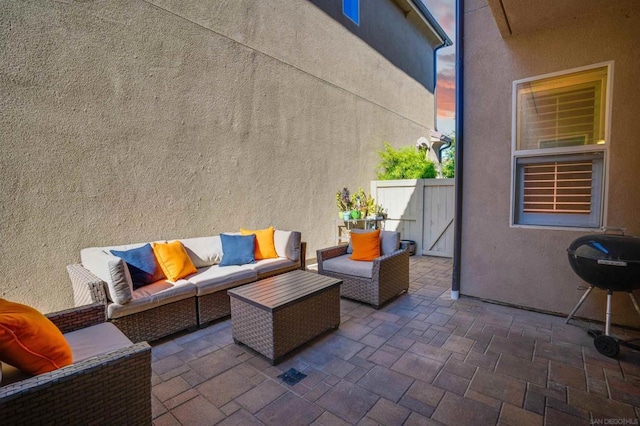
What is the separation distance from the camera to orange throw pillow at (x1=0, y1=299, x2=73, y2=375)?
1.44m

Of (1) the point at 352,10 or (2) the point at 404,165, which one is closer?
(1) the point at 352,10

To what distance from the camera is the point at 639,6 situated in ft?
9.64

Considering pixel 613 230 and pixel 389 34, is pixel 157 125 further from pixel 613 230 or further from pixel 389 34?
pixel 389 34

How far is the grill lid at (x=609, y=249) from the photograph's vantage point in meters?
2.49

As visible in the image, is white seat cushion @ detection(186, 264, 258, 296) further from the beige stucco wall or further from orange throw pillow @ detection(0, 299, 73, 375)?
the beige stucco wall

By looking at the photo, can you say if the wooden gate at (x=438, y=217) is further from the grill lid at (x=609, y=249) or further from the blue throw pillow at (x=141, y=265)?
the blue throw pillow at (x=141, y=265)

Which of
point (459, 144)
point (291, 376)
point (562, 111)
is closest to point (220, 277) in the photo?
point (291, 376)

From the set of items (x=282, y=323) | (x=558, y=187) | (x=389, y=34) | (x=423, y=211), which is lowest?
(x=282, y=323)

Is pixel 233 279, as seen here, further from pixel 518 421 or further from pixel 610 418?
pixel 610 418

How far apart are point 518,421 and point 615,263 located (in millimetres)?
1631

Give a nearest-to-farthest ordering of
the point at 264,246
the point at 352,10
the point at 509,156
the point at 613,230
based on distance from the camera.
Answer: the point at 613,230 → the point at 509,156 → the point at 264,246 → the point at 352,10

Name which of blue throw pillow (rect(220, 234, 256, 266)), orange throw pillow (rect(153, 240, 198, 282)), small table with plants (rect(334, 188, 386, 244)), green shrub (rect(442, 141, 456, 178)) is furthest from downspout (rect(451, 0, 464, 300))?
green shrub (rect(442, 141, 456, 178))

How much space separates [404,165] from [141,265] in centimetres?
617

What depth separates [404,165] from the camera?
24.8 ft
